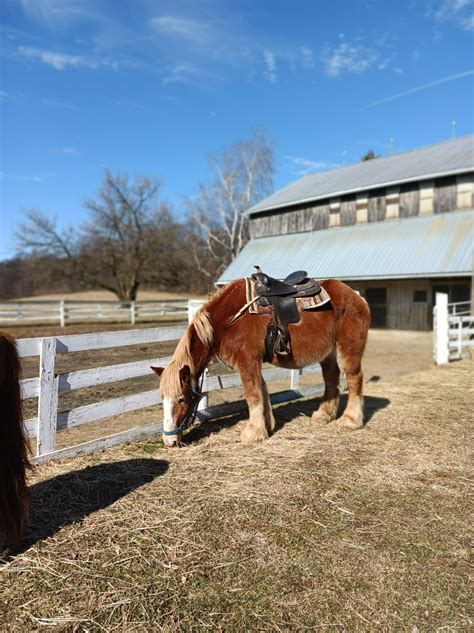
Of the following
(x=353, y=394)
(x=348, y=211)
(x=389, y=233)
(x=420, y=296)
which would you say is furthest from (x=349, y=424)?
(x=348, y=211)

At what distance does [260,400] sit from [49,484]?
6.79 ft

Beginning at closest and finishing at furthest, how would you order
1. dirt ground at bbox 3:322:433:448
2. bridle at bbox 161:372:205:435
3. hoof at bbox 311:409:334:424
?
bridle at bbox 161:372:205:435 → hoof at bbox 311:409:334:424 → dirt ground at bbox 3:322:433:448

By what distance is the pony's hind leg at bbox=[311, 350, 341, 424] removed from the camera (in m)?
5.25

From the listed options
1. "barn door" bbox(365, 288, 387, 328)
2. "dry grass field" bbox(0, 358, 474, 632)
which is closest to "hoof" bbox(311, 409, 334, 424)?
"dry grass field" bbox(0, 358, 474, 632)

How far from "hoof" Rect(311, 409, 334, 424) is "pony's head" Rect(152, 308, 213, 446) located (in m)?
1.71

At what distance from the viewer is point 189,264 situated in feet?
119

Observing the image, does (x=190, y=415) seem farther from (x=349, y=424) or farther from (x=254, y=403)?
(x=349, y=424)

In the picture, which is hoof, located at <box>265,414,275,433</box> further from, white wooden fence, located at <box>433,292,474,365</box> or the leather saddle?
white wooden fence, located at <box>433,292,474,365</box>

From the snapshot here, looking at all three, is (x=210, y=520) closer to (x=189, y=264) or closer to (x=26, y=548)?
(x=26, y=548)

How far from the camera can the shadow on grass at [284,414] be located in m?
4.84

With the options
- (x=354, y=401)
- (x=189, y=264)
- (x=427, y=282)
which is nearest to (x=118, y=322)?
(x=189, y=264)

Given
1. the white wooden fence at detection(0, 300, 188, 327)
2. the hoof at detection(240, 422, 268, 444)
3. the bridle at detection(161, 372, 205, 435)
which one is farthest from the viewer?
the white wooden fence at detection(0, 300, 188, 327)

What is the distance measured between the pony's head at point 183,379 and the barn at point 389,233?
13638 millimetres

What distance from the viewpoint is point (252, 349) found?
4.43m
